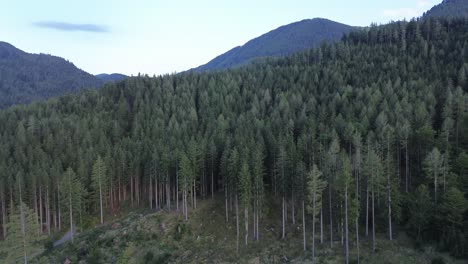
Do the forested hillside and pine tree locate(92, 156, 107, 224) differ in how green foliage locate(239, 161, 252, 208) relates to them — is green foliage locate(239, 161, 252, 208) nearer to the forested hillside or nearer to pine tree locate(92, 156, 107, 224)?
the forested hillside

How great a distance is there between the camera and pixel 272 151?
69.1 m

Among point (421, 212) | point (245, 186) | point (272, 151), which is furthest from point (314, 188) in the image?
point (272, 151)

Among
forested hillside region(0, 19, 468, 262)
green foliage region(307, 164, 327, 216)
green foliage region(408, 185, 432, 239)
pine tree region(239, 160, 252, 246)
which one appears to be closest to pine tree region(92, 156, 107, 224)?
forested hillside region(0, 19, 468, 262)

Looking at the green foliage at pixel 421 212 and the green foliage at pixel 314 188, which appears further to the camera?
the green foliage at pixel 314 188

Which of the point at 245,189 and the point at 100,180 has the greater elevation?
the point at 245,189

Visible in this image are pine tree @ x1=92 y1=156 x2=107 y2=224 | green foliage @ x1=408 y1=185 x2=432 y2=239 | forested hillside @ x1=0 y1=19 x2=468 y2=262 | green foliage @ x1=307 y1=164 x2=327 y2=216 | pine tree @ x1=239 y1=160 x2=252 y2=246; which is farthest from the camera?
pine tree @ x1=92 y1=156 x2=107 y2=224

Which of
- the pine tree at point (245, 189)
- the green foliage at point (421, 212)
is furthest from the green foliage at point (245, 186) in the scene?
the green foliage at point (421, 212)

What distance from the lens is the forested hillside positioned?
49.5 m

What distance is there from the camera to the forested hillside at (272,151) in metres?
49.5

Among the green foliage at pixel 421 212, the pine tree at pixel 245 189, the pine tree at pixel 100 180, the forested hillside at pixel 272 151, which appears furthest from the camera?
the pine tree at pixel 100 180

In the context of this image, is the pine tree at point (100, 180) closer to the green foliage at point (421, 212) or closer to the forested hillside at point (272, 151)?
the forested hillside at point (272, 151)

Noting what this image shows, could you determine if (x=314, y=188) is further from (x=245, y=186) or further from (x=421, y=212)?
(x=421, y=212)

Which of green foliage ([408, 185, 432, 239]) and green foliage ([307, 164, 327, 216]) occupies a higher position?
green foliage ([307, 164, 327, 216])

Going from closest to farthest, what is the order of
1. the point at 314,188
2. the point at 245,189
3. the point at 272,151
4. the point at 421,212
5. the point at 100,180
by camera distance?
the point at 421,212 < the point at 314,188 < the point at 245,189 < the point at 272,151 < the point at 100,180
